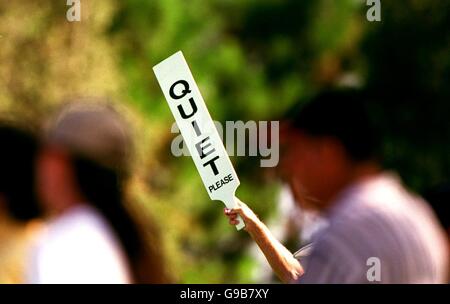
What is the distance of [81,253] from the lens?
229 cm

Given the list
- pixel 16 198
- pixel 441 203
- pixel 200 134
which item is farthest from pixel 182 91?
pixel 16 198

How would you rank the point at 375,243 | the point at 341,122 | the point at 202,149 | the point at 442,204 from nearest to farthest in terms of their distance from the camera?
the point at 375,243
the point at 341,122
the point at 442,204
the point at 202,149

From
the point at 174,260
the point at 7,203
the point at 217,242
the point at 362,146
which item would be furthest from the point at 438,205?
the point at 217,242

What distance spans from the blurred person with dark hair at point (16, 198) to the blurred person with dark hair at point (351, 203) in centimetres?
54

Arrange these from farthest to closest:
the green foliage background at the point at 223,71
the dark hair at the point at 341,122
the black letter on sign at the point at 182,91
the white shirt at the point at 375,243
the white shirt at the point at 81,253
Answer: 1. the green foliage background at the point at 223,71
2. the black letter on sign at the point at 182,91
3. the dark hair at the point at 341,122
4. the white shirt at the point at 375,243
5. the white shirt at the point at 81,253

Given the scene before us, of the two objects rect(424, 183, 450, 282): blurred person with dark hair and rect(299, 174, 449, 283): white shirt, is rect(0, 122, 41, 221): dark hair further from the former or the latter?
rect(424, 183, 450, 282): blurred person with dark hair

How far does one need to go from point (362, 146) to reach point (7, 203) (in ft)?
2.47

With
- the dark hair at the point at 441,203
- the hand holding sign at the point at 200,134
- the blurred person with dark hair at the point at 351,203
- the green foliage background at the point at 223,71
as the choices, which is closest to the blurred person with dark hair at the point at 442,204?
the dark hair at the point at 441,203

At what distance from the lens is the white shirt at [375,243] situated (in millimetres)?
2420

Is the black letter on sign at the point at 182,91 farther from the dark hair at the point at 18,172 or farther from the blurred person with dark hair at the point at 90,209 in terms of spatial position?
the blurred person with dark hair at the point at 90,209

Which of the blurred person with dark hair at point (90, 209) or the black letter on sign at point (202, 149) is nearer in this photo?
the blurred person with dark hair at point (90, 209)

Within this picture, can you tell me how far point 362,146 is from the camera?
2545 millimetres

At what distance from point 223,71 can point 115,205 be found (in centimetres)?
561

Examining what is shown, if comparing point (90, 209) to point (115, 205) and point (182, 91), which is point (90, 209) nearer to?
point (115, 205)
